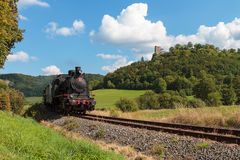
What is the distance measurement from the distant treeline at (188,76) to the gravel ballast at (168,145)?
4629 cm

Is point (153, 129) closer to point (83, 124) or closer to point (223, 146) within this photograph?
A: point (83, 124)

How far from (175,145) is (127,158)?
6.98 ft

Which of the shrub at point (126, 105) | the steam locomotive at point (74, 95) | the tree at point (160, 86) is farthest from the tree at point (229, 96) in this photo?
the steam locomotive at point (74, 95)

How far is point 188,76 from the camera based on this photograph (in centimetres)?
9400

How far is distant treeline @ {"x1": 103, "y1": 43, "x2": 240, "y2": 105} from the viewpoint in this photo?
238 feet

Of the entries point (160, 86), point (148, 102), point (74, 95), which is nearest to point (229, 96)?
point (160, 86)

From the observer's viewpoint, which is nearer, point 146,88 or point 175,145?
point 175,145

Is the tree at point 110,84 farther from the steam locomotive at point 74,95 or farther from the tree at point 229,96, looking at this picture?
the steam locomotive at point 74,95

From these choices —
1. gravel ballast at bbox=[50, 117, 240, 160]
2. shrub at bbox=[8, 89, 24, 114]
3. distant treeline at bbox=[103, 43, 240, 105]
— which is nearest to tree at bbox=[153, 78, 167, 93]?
distant treeline at bbox=[103, 43, 240, 105]

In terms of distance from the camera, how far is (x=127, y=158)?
1303cm

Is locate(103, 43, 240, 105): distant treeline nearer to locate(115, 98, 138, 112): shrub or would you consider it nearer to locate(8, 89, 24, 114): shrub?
locate(115, 98, 138, 112): shrub

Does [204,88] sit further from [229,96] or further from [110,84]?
[110,84]

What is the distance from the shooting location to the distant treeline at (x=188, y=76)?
238ft

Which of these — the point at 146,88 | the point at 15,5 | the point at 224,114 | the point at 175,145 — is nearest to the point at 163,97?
the point at 146,88
